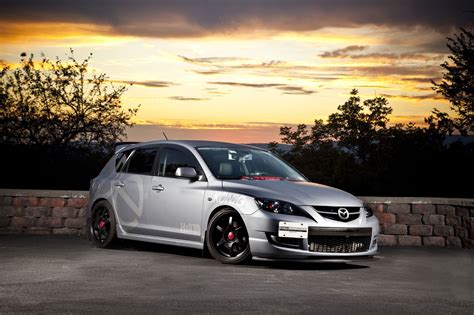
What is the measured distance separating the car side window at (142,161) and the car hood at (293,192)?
5.99 feet

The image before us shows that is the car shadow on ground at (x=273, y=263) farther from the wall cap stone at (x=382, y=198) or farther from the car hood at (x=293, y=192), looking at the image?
the wall cap stone at (x=382, y=198)

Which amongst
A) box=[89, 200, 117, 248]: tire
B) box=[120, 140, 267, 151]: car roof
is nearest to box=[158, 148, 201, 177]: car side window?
box=[120, 140, 267, 151]: car roof


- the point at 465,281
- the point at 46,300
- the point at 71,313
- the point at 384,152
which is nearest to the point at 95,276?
the point at 46,300

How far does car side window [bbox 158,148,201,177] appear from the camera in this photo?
13.4m

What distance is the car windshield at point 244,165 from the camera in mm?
13016

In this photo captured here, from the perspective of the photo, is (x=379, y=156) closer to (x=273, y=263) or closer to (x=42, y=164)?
(x=42, y=164)

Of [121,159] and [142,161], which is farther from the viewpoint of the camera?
[121,159]

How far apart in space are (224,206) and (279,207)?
0.86m

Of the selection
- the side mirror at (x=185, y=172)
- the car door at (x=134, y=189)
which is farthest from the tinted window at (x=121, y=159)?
the side mirror at (x=185, y=172)

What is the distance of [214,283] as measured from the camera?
10227mm

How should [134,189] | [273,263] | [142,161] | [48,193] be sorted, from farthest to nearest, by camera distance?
[48,193] < [142,161] < [134,189] < [273,263]

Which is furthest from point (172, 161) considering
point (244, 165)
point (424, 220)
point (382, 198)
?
point (424, 220)

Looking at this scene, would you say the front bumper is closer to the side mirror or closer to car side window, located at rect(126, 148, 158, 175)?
the side mirror

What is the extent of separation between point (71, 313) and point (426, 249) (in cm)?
879
